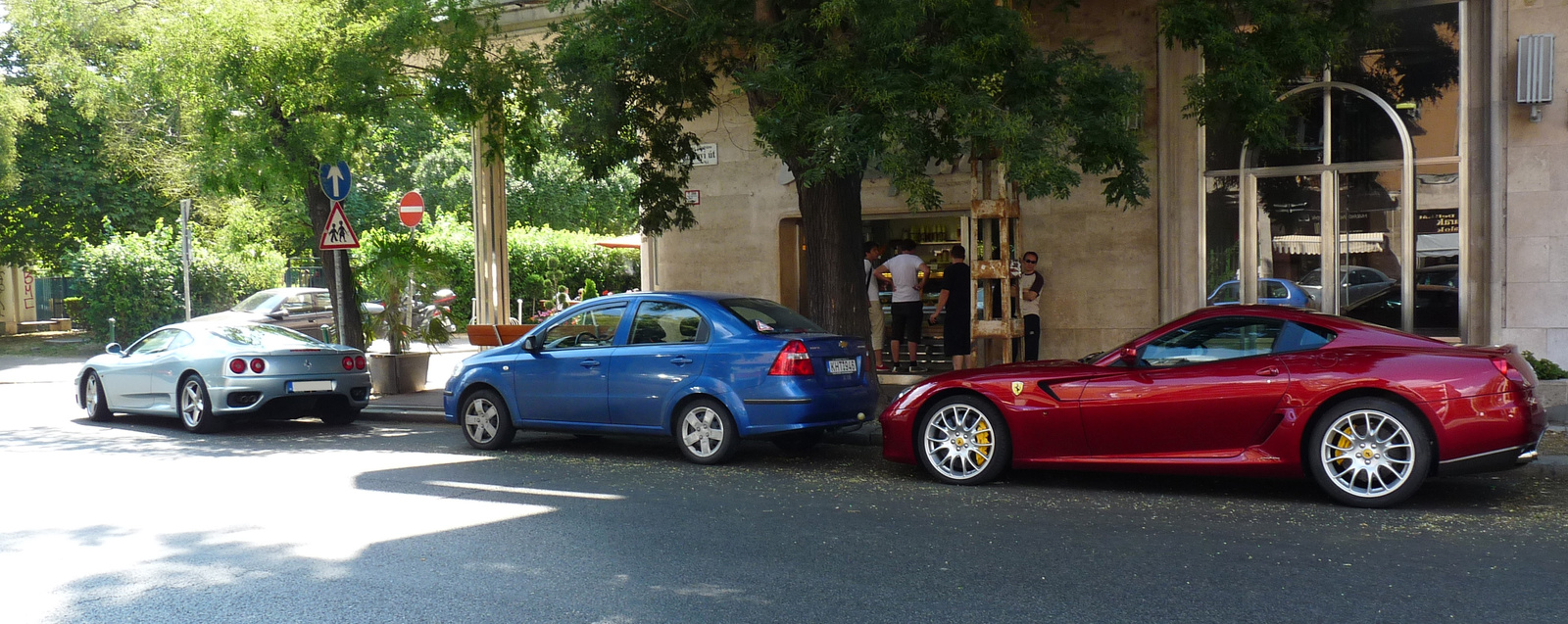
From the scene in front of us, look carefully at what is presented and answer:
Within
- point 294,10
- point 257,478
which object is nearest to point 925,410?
point 257,478

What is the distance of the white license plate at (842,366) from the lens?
9281 mm

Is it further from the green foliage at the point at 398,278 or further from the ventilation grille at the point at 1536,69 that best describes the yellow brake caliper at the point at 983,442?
the green foliage at the point at 398,278

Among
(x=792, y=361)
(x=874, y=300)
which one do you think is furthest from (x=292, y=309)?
(x=792, y=361)

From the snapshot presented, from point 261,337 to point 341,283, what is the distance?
256 centimetres

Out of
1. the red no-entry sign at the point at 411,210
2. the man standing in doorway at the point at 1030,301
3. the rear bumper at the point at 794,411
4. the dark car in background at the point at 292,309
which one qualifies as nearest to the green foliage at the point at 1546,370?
the man standing in doorway at the point at 1030,301

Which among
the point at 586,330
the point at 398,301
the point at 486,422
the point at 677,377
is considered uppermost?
the point at 398,301

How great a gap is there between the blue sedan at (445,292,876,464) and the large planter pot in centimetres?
551

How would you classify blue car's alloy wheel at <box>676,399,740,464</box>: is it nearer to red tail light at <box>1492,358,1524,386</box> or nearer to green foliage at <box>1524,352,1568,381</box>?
red tail light at <box>1492,358,1524,386</box>

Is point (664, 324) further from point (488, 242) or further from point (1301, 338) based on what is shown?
point (488, 242)

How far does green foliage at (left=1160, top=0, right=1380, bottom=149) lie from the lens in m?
10.3

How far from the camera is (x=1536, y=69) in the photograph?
11930mm

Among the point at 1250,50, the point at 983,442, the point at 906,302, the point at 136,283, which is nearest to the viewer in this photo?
the point at 983,442

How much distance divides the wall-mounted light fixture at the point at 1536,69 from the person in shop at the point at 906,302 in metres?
6.99

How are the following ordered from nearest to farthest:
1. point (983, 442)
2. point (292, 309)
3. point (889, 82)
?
point (983, 442) → point (889, 82) → point (292, 309)
